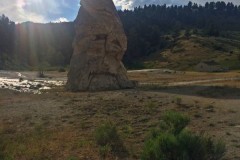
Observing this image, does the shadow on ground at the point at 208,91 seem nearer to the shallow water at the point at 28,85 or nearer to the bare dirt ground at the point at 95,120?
the bare dirt ground at the point at 95,120

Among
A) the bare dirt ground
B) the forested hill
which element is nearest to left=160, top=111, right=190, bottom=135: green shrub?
the bare dirt ground

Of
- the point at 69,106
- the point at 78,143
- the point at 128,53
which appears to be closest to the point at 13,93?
the point at 69,106

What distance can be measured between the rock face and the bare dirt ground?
5125 mm

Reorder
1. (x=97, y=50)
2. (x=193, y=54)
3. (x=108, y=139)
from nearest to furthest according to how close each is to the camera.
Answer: (x=108, y=139), (x=97, y=50), (x=193, y=54)

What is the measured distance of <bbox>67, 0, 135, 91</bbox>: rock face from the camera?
35125 mm

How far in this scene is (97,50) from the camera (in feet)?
117

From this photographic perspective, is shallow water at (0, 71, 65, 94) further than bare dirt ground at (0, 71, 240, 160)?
Yes

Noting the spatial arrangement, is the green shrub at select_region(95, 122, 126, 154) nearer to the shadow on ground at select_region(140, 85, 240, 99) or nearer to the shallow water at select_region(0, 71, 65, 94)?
the shadow on ground at select_region(140, 85, 240, 99)

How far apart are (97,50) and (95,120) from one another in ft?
52.0

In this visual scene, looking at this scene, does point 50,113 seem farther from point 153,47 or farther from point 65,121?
point 153,47

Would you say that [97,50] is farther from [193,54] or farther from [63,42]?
[63,42]

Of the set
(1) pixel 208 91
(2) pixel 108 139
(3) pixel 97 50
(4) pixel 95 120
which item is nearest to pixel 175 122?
(2) pixel 108 139

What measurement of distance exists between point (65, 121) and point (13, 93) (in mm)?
16179

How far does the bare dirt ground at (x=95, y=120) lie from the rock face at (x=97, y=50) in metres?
5.13
